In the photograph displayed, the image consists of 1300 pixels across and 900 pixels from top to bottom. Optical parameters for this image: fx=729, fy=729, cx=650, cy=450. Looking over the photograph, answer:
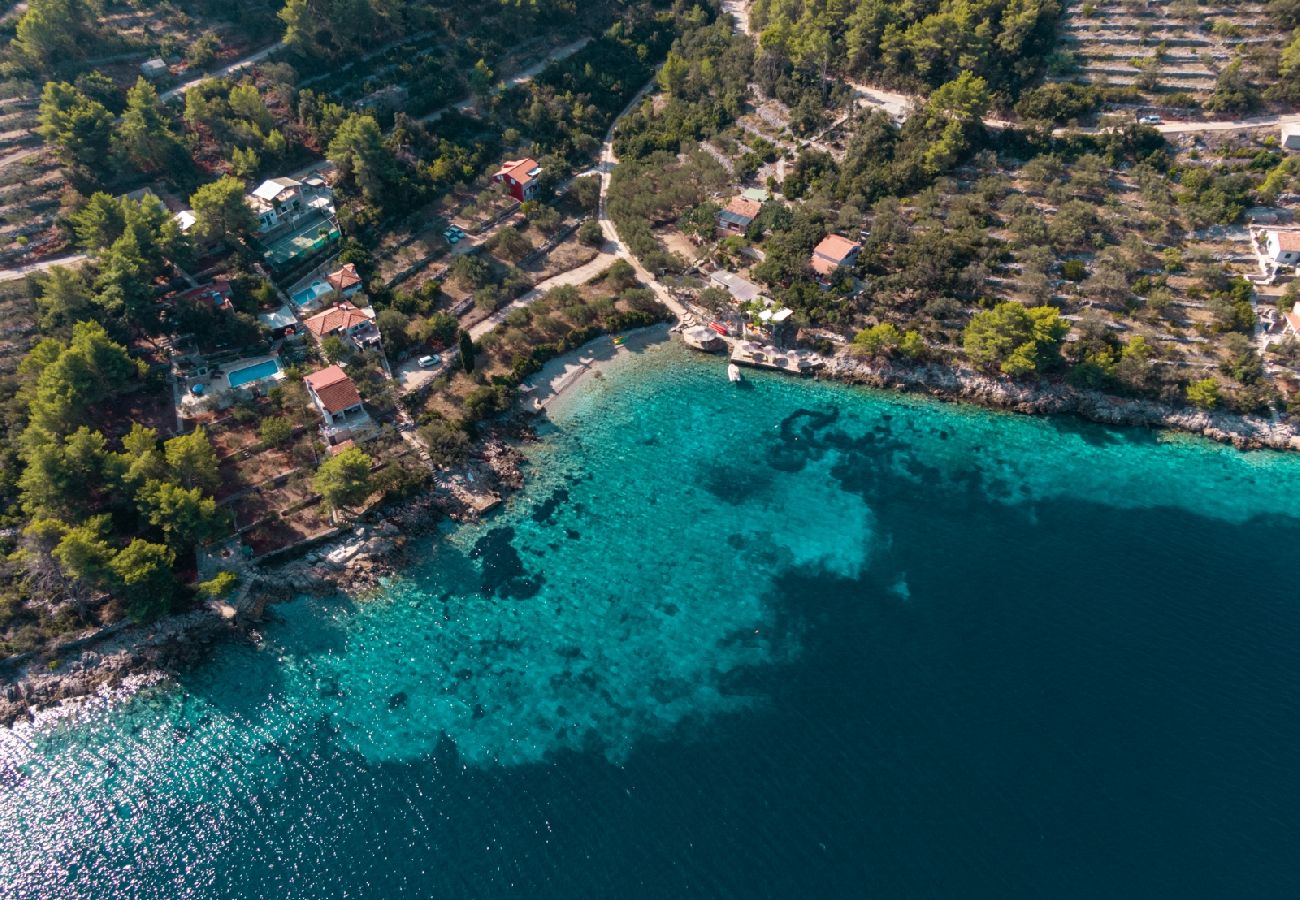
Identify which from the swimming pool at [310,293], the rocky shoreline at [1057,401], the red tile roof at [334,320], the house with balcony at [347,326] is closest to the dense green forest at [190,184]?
the house with balcony at [347,326]

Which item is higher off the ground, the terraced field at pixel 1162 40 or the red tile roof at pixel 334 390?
the terraced field at pixel 1162 40

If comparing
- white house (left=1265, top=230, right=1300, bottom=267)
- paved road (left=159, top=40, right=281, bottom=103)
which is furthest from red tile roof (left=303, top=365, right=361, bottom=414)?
white house (left=1265, top=230, right=1300, bottom=267)

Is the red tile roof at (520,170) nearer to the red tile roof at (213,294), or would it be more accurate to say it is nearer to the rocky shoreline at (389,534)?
the red tile roof at (213,294)

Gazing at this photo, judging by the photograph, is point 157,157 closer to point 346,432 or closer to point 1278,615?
point 346,432

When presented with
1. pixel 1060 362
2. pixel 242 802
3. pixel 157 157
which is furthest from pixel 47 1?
pixel 1060 362

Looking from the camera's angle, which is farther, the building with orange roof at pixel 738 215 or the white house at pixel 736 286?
the building with orange roof at pixel 738 215

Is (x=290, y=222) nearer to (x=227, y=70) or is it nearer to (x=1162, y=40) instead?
(x=227, y=70)
